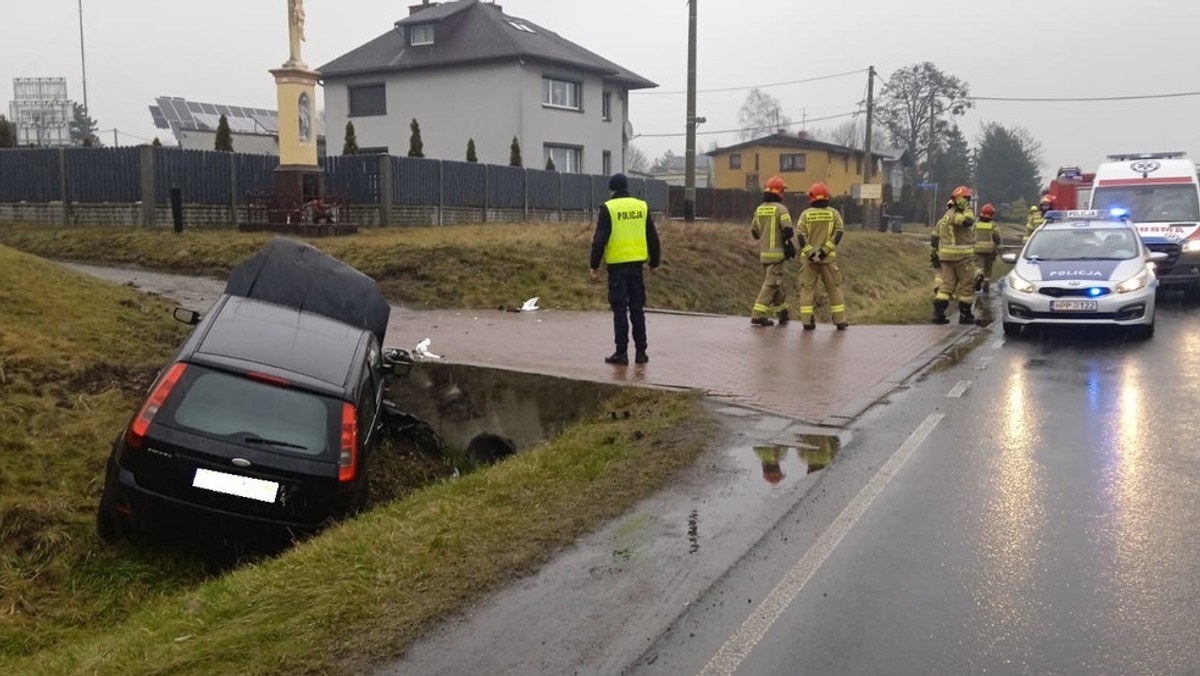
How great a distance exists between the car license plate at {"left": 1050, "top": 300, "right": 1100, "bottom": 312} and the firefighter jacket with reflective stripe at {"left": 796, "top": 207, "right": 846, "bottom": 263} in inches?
106

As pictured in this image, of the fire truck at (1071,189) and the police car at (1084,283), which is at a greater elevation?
the fire truck at (1071,189)

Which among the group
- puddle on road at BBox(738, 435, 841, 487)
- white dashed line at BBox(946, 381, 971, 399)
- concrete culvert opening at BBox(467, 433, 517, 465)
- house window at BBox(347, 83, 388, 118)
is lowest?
concrete culvert opening at BBox(467, 433, 517, 465)

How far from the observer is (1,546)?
7.06 meters

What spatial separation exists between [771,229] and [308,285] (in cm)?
694

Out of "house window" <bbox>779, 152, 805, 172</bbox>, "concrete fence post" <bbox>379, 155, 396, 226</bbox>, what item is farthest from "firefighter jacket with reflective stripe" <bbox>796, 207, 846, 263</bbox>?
"house window" <bbox>779, 152, 805, 172</bbox>

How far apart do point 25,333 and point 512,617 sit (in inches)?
328

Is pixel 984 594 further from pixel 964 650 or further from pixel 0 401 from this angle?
pixel 0 401

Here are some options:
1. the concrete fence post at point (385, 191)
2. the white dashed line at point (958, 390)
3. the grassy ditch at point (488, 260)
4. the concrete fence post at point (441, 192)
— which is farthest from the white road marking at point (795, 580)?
the concrete fence post at point (441, 192)

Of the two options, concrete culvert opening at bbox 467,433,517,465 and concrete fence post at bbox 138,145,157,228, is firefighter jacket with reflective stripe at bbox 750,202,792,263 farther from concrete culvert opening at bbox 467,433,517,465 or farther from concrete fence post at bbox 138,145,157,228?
concrete fence post at bbox 138,145,157,228

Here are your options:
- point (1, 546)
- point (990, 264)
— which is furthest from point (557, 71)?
point (1, 546)

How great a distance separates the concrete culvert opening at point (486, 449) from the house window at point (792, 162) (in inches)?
2292

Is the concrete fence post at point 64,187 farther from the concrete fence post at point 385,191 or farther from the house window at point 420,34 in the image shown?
the house window at point 420,34

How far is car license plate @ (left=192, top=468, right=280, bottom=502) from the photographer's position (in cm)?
623

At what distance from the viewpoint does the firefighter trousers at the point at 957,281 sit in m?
14.7
